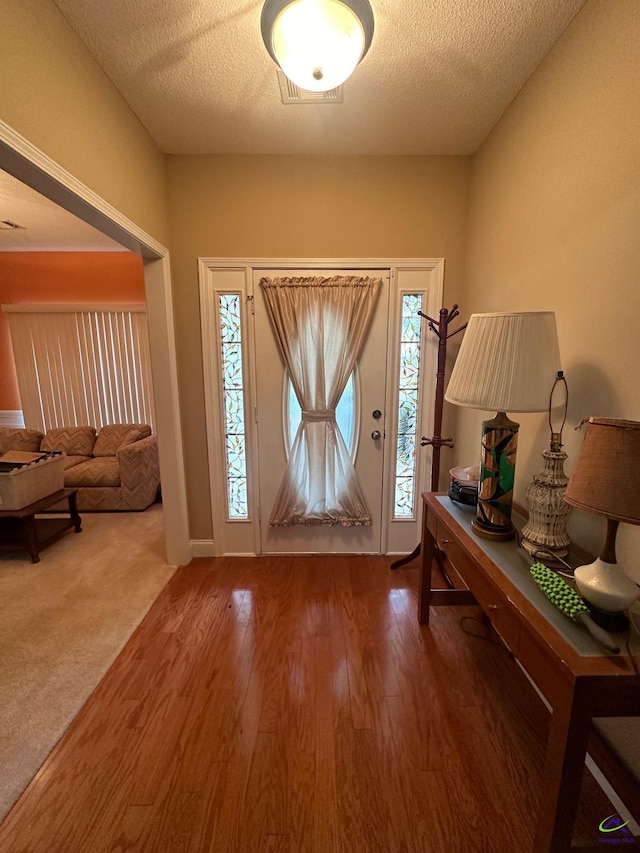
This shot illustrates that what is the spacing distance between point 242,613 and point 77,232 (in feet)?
12.6

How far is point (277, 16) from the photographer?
1124mm

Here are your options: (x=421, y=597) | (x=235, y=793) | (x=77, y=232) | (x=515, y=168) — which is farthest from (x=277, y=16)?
(x=77, y=232)

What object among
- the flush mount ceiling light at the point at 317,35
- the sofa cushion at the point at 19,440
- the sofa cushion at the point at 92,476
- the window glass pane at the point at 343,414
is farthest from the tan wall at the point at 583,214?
the sofa cushion at the point at 19,440

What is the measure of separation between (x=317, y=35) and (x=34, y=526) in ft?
10.7

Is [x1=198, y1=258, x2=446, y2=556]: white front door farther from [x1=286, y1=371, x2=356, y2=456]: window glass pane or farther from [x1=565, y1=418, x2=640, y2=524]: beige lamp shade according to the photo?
[x1=565, y1=418, x2=640, y2=524]: beige lamp shade

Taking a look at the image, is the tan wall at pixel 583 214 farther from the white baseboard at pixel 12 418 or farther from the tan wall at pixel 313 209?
the white baseboard at pixel 12 418

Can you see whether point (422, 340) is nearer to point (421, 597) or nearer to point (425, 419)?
point (425, 419)

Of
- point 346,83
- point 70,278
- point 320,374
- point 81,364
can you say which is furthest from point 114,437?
point 346,83

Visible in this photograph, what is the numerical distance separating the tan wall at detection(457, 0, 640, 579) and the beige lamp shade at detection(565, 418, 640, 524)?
42cm

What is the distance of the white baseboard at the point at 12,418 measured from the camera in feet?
13.9

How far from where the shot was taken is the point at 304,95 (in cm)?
164

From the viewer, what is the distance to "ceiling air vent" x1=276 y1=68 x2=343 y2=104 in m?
1.59

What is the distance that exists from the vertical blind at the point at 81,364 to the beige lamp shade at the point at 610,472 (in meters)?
4.29

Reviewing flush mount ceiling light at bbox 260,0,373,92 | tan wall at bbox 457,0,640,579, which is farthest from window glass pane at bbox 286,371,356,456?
flush mount ceiling light at bbox 260,0,373,92
